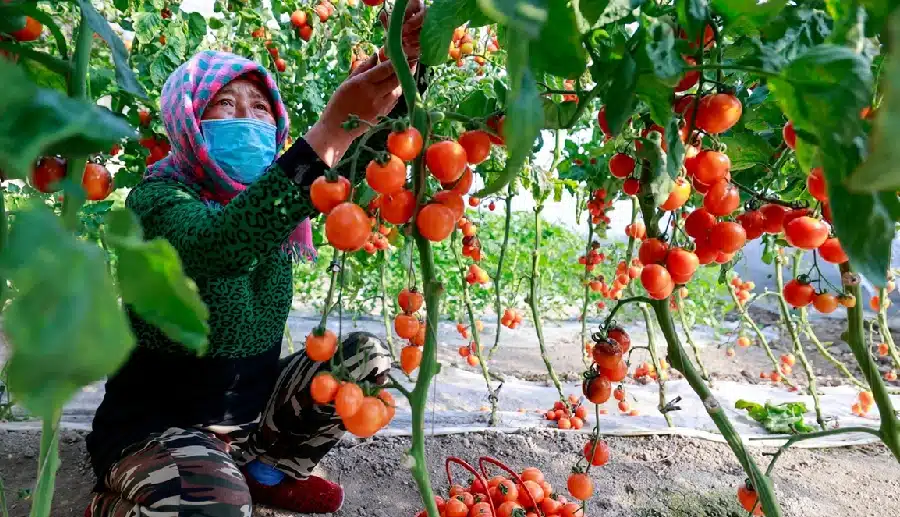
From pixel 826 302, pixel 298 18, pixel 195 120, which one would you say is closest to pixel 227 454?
pixel 195 120

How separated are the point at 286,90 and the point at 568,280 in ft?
10.4

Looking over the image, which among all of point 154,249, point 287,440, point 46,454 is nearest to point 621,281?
point 287,440

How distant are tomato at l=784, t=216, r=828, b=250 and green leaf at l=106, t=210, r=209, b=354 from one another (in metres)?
0.68

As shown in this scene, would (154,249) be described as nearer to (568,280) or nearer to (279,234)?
(279,234)

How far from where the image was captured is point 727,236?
75 cm

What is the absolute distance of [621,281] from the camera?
2.32 m

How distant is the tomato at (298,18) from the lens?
8.05 ft

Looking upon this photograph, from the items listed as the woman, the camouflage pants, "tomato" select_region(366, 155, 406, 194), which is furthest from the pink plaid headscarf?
"tomato" select_region(366, 155, 406, 194)

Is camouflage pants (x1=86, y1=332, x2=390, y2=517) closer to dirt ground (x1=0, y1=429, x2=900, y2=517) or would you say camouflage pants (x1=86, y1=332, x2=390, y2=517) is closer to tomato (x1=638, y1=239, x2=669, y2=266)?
dirt ground (x1=0, y1=429, x2=900, y2=517)

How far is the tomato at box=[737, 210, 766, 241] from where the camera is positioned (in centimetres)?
81

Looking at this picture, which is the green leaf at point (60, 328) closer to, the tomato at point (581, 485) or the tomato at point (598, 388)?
the tomato at point (598, 388)

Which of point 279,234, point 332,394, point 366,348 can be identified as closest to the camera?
point 332,394

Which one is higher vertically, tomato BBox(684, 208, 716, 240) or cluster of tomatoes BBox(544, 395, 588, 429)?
tomato BBox(684, 208, 716, 240)

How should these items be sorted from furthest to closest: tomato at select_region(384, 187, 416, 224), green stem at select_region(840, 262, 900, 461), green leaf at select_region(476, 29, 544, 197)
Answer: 1. green stem at select_region(840, 262, 900, 461)
2. tomato at select_region(384, 187, 416, 224)
3. green leaf at select_region(476, 29, 544, 197)
